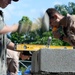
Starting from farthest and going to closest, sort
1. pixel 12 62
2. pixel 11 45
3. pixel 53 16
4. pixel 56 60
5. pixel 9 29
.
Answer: pixel 12 62
pixel 53 16
pixel 11 45
pixel 9 29
pixel 56 60

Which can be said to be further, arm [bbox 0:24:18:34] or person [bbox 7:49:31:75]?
person [bbox 7:49:31:75]

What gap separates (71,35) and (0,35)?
1351 millimetres

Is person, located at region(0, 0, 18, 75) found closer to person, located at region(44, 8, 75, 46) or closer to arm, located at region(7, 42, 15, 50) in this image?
arm, located at region(7, 42, 15, 50)

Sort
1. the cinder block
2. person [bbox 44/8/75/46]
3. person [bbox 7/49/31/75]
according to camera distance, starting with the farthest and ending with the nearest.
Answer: person [bbox 7/49/31/75], person [bbox 44/8/75/46], the cinder block

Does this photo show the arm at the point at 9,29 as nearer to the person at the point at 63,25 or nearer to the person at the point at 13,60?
the person at the point at 63,25

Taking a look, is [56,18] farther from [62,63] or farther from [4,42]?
[62,63]

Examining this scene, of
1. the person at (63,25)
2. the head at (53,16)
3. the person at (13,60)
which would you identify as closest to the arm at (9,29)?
the head at (53,16)

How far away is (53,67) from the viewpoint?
12.1 ft

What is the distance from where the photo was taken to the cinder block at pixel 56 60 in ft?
12.1

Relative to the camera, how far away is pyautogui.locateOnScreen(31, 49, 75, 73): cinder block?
12.1 feet

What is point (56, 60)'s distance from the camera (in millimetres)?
3711

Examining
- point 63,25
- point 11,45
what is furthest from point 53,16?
point 11,45

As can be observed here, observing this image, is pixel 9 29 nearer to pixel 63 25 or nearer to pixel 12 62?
pixel 63 25

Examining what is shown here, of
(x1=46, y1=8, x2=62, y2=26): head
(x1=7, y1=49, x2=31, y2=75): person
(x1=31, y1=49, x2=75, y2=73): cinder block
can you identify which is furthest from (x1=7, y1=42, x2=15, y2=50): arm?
(x1=31, y1=49, x2=75, y2=73): cinder block
